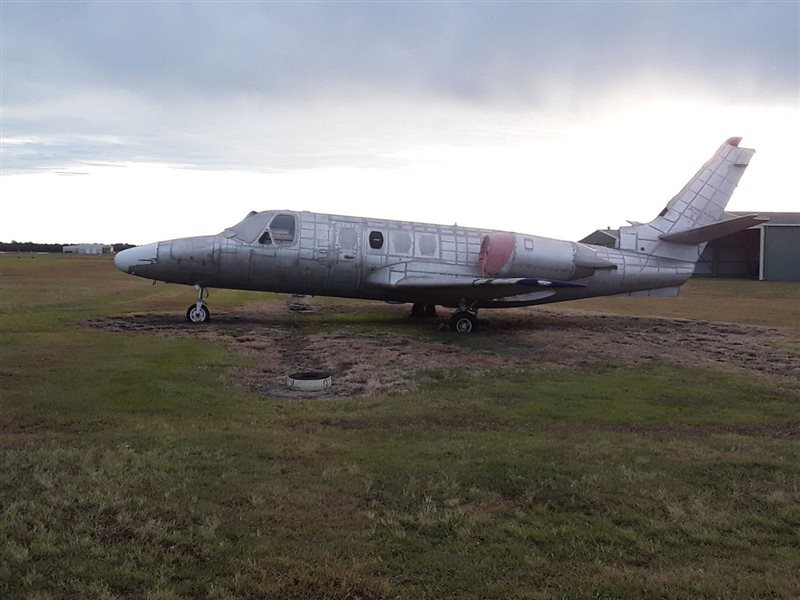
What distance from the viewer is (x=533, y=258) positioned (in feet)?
60.5

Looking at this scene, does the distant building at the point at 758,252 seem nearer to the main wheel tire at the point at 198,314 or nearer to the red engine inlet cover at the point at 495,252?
the red engine inlet cover at the point at 495,252

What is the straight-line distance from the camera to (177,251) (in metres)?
16.7

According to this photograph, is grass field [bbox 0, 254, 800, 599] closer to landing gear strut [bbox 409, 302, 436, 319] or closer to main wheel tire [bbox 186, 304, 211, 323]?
main wheel tire [bbox 186, 304, 211, 323]

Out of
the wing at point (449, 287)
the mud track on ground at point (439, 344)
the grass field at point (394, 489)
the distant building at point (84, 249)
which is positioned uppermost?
the distant building at point (84, 249)

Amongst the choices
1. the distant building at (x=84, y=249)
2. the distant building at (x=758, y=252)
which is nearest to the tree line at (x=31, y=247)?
the distant building at (x=84, y=249)

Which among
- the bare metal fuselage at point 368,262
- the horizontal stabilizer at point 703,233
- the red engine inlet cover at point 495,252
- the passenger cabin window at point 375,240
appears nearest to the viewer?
the bare metal fuselage at point 368,262

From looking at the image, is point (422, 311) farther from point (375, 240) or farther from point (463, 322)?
point (375, 240)

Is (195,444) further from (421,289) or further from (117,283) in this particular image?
(117,283)

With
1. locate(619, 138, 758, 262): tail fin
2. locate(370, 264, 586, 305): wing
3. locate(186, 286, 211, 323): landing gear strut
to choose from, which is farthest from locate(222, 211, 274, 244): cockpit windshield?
locate(619, 138, 758, 262): tail fin

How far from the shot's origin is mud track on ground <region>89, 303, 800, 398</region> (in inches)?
468

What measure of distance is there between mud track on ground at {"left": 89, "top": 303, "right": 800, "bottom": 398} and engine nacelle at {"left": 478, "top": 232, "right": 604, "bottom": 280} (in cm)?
164

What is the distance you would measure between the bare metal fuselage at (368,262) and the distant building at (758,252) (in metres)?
30.3

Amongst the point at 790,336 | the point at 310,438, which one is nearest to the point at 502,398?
the point at 310,438

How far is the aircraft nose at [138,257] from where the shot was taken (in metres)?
16.7
